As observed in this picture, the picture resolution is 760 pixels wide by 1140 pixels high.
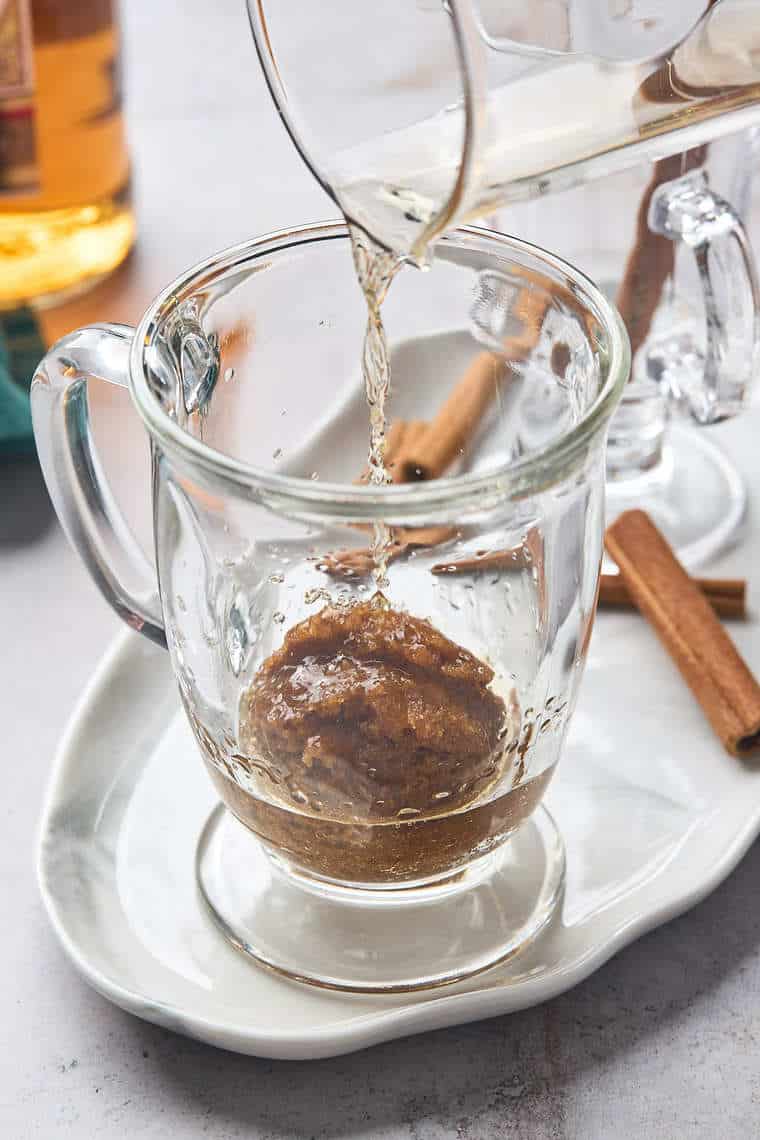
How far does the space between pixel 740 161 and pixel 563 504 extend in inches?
16.1

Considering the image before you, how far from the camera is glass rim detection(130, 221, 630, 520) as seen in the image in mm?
561

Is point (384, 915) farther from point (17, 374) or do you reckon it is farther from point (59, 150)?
point (59, 150)

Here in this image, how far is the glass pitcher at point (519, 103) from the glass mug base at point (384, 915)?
305mm

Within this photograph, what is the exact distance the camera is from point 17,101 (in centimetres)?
108

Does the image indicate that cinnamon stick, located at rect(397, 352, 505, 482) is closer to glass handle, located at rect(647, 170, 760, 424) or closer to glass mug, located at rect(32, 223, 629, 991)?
glass mug, located at rect(32, 223, 629, 991)

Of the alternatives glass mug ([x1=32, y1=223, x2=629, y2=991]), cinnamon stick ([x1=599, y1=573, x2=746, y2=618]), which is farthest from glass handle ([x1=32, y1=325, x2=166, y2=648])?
cinnamon stick ([x1=599, y1=573, x2=746, y2=618])

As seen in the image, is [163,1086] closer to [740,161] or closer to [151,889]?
[151,889]

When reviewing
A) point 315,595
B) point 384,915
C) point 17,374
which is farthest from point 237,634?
point 17,374

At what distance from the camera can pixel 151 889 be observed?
29.2 inches

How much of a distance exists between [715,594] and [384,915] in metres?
0.32

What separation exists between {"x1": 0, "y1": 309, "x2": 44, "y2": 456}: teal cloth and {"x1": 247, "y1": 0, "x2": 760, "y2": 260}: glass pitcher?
37cm

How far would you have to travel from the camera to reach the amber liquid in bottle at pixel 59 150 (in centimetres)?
107

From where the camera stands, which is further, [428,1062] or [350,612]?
[350,612]

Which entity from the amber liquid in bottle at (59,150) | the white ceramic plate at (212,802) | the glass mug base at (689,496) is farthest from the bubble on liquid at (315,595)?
the amber liquid in bottle at (59,150)
